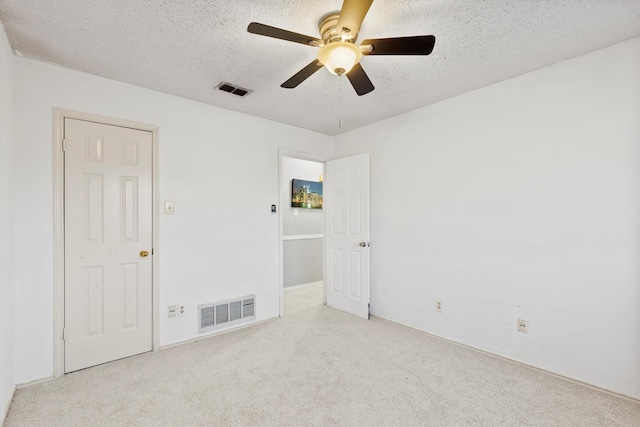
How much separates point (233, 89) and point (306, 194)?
2.60m

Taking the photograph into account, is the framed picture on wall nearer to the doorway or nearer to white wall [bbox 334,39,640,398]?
the doorway

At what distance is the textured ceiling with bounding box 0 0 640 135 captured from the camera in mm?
1654

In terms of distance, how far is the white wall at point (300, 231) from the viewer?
191 inches

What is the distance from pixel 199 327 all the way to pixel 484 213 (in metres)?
2.95

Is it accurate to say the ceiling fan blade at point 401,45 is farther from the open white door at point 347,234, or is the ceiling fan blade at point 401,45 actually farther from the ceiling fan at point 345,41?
the open white door at point 347,234

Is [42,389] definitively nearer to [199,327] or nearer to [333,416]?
[199,327]

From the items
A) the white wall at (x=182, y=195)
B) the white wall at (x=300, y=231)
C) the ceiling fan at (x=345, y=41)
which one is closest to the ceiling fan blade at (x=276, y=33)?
the ceiling fan at (x=345, y=41)

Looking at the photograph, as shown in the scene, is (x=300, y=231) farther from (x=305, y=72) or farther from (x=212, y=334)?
(x=305, y=72)

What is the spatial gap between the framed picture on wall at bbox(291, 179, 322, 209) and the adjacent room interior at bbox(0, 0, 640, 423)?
54.6 inches

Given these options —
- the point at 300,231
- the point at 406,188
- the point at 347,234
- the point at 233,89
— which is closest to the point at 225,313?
the point at 347,234

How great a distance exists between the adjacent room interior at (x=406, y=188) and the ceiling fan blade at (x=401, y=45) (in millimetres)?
242

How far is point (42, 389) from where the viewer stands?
208 cm

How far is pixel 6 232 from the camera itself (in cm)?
186

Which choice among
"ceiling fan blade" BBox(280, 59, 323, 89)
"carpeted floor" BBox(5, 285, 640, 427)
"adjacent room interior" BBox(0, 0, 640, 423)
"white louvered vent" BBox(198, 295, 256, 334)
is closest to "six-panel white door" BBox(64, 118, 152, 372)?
"adjacent room interior" BBox(0, 0, 640, 423)
